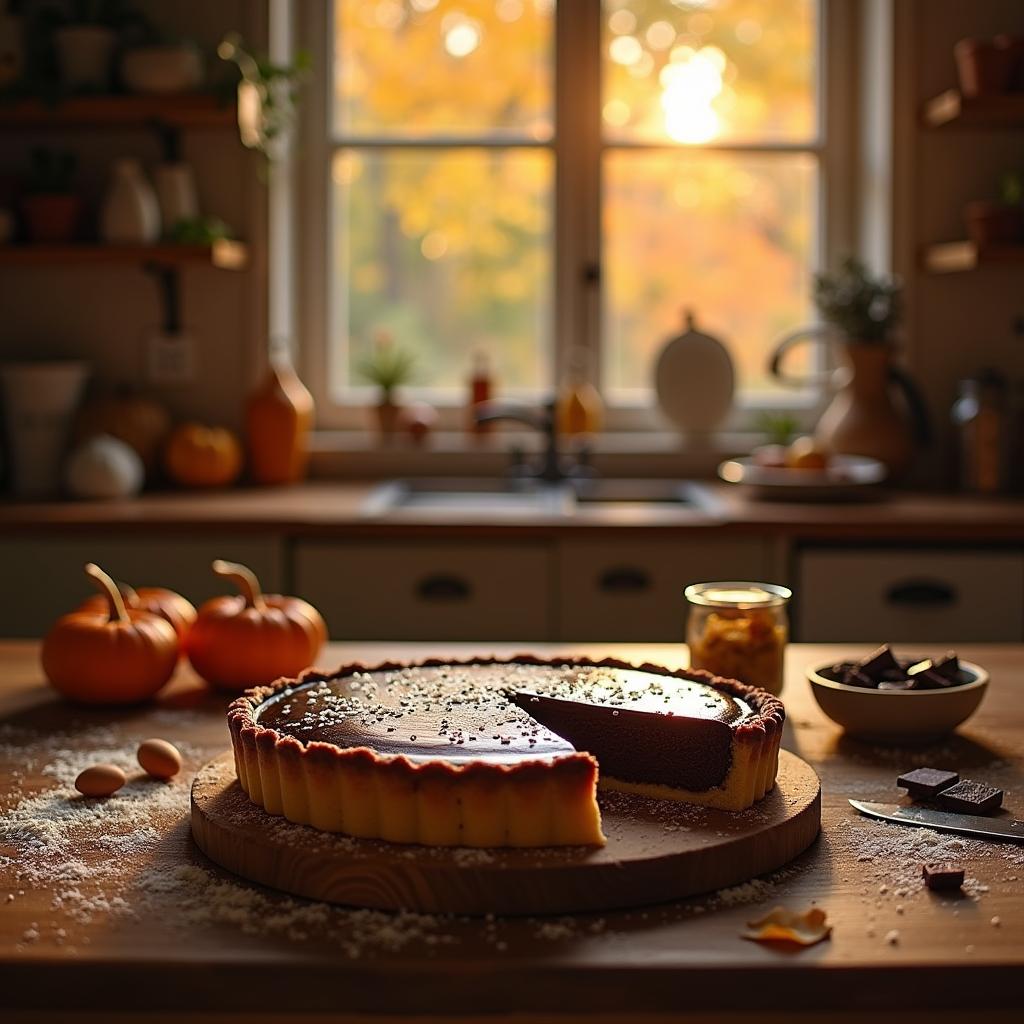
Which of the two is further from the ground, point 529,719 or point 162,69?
point 162,69

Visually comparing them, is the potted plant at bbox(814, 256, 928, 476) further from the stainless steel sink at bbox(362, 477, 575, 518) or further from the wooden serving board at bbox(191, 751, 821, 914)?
the wooden serving board at bbox(191, 751, 821, 914)

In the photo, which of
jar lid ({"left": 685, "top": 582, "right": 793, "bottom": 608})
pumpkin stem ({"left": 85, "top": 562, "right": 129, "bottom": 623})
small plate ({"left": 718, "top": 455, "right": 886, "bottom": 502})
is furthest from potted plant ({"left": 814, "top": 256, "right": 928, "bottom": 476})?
pumpkin stem ({"left": 85, "top": 562, "right": 129, "bottom": 623})

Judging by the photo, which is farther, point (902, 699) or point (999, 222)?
point (999, 222)

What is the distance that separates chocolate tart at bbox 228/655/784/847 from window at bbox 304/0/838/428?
8.29 ft

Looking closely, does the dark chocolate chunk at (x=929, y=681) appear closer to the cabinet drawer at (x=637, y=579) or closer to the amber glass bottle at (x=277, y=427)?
the cabinet drawer at (x=637, y=579)

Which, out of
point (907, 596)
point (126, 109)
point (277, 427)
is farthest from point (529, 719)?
point (126, 109)

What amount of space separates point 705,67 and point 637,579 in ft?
5.10

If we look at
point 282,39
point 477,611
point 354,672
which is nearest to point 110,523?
point 477,611

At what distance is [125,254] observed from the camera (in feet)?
11.4

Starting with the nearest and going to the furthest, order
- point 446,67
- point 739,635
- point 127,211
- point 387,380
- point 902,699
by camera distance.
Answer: point 902,699
point 739,635
point 127,211
point 387,380
point 446,67

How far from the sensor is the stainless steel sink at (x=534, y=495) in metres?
3.34

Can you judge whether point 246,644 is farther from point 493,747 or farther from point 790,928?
point 790,928

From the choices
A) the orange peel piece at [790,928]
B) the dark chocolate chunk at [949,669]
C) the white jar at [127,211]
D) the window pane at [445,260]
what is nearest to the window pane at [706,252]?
the window pane at [445,260]

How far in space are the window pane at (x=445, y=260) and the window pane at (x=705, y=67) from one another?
29cm
